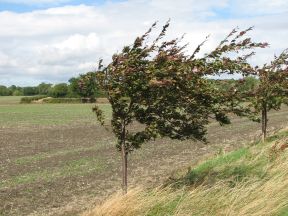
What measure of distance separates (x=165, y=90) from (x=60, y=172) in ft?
27.9

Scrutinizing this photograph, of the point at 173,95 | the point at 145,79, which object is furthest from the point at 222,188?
the point at 145,79

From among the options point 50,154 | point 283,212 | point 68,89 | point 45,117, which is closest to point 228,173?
point 283,212

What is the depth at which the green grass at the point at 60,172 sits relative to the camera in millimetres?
14719

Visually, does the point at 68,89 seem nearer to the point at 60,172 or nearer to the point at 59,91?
the point at 59,91

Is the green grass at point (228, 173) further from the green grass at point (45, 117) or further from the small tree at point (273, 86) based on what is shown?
the green grass at point (45, 117)

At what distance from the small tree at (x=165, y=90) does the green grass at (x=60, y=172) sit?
20.3ft

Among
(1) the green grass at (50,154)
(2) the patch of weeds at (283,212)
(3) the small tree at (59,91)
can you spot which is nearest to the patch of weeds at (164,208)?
(2) the patch of weeds at (283,212)

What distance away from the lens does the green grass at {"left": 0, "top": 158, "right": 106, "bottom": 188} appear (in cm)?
1472

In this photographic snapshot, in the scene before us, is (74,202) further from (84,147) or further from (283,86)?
(84,147)

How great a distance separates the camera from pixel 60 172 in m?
16.3

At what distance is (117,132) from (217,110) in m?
1.98

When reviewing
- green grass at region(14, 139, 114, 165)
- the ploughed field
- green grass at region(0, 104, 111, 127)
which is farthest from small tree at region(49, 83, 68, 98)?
green grass at region(14, 139, 114, 165)

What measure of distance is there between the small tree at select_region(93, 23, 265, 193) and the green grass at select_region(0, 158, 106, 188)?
20.3 feet

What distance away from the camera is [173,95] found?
8.98 metres
